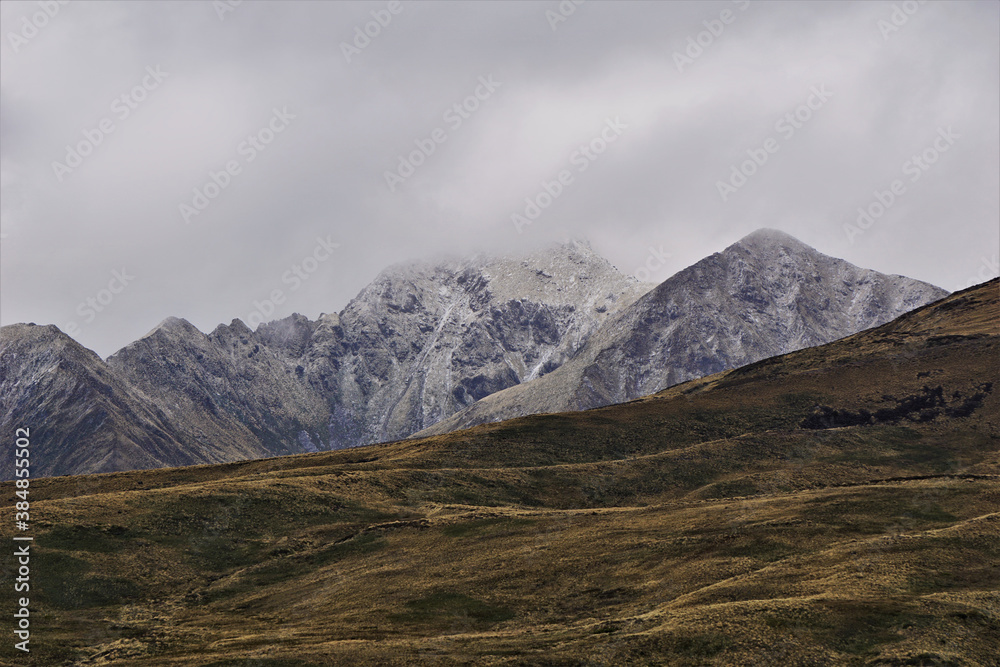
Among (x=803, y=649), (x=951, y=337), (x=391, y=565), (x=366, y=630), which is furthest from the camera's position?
(x=951, y=337)

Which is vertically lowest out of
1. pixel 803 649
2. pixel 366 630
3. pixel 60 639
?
pixel 803 649

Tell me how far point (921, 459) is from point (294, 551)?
317 ft

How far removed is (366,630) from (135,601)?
88.1 feet

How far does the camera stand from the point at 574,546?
81.6 meters

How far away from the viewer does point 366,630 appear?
62.0 m

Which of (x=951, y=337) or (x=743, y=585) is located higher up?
(x=951, y=337)

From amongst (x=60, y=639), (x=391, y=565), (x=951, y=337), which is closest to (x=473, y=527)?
(x=391, y=565)

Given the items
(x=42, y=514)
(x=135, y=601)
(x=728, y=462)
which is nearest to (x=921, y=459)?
(x=728, y=462)

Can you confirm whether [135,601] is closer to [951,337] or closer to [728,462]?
[728,462]

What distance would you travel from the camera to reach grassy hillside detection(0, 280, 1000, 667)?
53.8 meters

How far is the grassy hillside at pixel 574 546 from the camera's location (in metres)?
53.8

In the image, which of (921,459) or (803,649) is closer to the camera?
(803,649)

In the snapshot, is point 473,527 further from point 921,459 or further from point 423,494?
point 921,459

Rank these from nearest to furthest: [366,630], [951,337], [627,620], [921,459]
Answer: [627,620] < [366,630] < [921,459] < [951,337]
